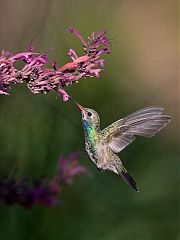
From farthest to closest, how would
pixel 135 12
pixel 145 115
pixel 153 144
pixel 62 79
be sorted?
pixel 135 12, pixel 153 144, pixel 145 115, pixel 62 79

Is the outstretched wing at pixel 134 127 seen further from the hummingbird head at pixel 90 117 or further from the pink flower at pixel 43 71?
the pink flower at pixel 43 71

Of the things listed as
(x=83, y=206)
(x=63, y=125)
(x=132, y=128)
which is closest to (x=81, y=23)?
(x=63, y=125)

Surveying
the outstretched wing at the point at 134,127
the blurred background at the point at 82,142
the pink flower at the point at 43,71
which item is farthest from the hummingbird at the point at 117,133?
the pink flower at the point at 43,71

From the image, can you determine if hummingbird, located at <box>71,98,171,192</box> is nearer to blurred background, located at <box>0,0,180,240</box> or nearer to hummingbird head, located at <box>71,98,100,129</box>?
hummingbird head, located at <box>71,98,100,129</box>

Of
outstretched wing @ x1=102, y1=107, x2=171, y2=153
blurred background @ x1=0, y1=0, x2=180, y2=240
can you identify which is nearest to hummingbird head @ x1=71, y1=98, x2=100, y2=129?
outstretched wing @ x1=102, y1=107, x2=171, y2=153

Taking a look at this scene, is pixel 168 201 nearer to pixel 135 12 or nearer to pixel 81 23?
pixel 81 23

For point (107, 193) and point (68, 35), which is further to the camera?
point (68, 35)

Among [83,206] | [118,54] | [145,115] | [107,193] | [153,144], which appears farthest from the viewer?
[118,54]

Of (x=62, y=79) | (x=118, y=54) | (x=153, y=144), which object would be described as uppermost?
(x=118, y=54)
